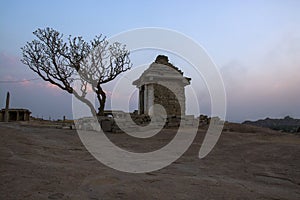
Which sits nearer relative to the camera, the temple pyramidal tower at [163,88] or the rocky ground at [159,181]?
the rocky ground at [159,181]

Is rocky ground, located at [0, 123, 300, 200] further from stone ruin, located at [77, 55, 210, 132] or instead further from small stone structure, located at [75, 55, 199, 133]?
stone ruin, located at [77, 55, 210, 132]

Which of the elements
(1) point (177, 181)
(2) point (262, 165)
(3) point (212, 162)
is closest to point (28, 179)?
(1) point (177, 181)

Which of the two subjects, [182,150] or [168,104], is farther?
[168,104]

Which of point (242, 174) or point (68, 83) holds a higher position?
point (68, 83)

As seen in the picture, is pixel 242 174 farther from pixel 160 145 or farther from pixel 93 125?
pixel 93 125

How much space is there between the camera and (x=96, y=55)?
61.8 ft

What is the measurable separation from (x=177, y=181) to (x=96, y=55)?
16.3 metres

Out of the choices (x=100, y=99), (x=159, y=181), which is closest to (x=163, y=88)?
(x=100, y=99)

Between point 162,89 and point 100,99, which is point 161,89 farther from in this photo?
point 100,99

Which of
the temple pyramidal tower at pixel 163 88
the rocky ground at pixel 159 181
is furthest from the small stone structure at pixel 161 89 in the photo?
the rocky ground at pixel 159 181

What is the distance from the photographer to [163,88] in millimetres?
17953

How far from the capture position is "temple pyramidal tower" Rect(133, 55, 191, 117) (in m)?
17.5

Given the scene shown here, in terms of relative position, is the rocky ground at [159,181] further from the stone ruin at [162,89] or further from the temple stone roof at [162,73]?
the temple stone roof at [162,73]

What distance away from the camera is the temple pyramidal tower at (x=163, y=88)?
17.5 metres
